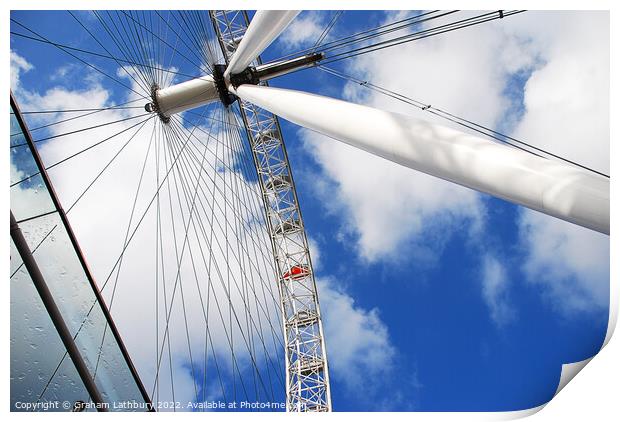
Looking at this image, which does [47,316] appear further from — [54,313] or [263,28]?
[263,28]

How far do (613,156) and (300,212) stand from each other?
52.0 feet

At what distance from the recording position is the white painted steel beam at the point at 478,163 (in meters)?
2.63

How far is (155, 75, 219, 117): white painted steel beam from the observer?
11.7 m

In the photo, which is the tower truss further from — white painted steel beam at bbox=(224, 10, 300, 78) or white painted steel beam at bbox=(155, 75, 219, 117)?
white painted steel beam at bbox=(224, 10, 300, 78)

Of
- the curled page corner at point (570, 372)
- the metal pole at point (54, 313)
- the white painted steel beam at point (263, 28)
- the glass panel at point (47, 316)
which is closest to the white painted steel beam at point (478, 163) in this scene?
the white painted steel beam at point (263, 28)

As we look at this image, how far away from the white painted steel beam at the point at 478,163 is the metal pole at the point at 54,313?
10.9 ft

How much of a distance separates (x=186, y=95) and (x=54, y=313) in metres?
8.02

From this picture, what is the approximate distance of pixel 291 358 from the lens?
19.7 metres

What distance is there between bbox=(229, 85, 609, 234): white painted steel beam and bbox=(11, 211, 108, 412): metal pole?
332 centimetres

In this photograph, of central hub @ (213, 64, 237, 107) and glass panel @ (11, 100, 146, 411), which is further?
central hub @ (213, 64, 237, 107)

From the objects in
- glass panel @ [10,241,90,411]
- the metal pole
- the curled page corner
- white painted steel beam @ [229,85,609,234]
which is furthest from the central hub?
the curled page corner
